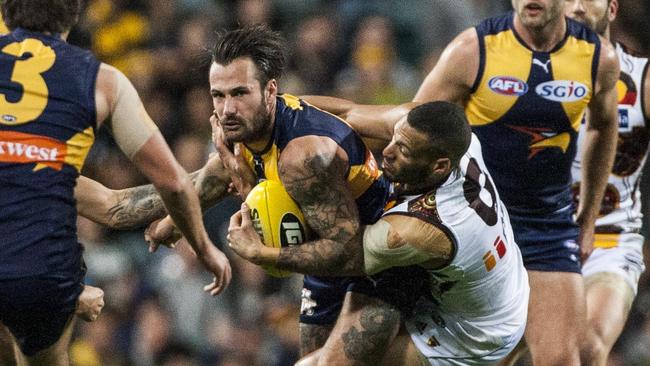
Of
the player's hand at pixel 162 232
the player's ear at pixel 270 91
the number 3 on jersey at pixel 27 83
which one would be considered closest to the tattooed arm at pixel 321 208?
the player's ear at pixel 270 91

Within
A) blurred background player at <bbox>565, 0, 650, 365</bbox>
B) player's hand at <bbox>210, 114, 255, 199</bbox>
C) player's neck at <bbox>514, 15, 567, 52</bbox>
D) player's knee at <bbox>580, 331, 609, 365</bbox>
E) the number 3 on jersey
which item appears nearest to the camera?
the number 3 on jersey

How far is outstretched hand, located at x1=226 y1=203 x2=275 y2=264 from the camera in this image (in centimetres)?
541

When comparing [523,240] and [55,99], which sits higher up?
[55,99]

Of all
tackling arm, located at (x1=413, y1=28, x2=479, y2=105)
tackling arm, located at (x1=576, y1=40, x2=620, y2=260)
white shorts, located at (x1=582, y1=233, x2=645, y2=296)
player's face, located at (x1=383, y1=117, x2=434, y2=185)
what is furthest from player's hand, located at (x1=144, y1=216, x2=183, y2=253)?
white shorts, located at (x1=582, y1=233, x2=645, y2=296)

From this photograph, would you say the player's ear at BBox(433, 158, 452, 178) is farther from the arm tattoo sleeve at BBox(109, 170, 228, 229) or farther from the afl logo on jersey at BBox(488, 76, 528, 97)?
the arm tattoo sleeve at BBox(109, 170, 228, 229)

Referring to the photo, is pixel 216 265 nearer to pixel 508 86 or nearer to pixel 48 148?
pixel 48 148

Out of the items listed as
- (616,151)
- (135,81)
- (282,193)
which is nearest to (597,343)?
(616,151)

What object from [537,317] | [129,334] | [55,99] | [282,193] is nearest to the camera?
[55,99]

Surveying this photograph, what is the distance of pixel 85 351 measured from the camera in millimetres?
9508

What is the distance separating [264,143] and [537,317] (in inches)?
76.1

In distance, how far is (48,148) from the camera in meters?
4.91

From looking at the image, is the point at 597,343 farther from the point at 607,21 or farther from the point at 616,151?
the point at 607,21

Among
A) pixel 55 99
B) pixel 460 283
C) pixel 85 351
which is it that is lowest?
pixel 85 351

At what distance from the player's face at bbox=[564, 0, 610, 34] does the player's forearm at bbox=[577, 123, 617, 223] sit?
69 centimetres
